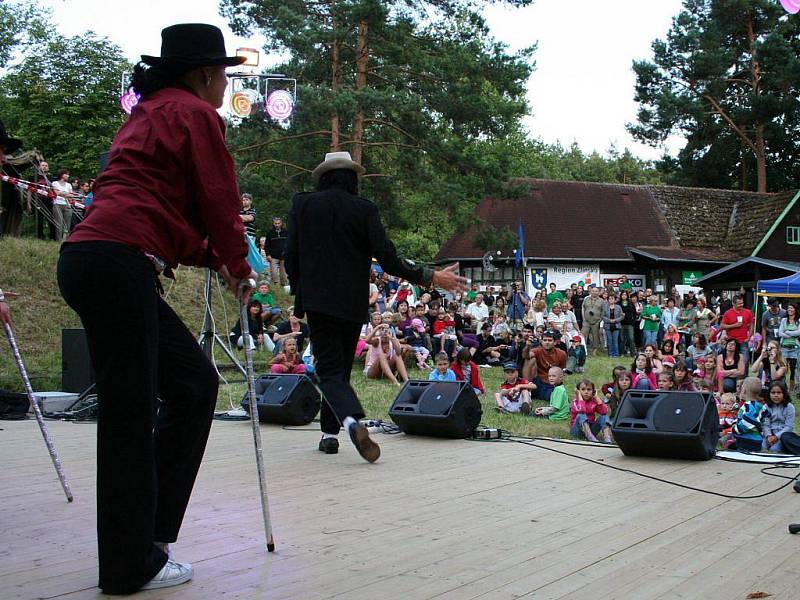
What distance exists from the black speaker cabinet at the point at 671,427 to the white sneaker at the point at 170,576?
3.61 m

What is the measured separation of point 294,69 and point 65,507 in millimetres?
20988

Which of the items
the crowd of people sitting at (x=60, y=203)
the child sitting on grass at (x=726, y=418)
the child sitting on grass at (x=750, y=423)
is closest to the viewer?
the child sitting on grass at (x=750, y=423)

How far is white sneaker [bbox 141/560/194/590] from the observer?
299 cm

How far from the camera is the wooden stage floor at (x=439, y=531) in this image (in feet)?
10.1

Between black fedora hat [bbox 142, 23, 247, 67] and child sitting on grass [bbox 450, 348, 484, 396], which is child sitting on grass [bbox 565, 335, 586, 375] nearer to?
child sitting on grass [bbox 450, 348, 484, 396]

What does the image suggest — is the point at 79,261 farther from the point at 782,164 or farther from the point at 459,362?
the point at 782,164

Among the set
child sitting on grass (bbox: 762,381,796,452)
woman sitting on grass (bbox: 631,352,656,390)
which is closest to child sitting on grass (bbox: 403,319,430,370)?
woman sitting on grass (bbox: 631,352,656,390)

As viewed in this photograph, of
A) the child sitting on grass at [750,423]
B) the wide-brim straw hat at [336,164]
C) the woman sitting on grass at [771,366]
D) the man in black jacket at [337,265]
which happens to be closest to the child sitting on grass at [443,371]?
the child sitting on grass at [750,423]

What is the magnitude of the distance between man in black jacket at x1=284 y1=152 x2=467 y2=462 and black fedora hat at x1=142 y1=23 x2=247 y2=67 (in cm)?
259

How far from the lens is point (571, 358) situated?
17297 mm

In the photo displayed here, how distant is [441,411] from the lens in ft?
22.4

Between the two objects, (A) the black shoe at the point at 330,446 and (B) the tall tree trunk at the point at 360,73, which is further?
(B) the tall tree trunk at the point at 360,73

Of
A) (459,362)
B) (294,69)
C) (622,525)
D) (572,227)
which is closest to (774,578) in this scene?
(622,525)

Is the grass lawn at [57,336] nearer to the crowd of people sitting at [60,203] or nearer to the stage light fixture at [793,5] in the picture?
the crowd of people sitting at [60,203]
